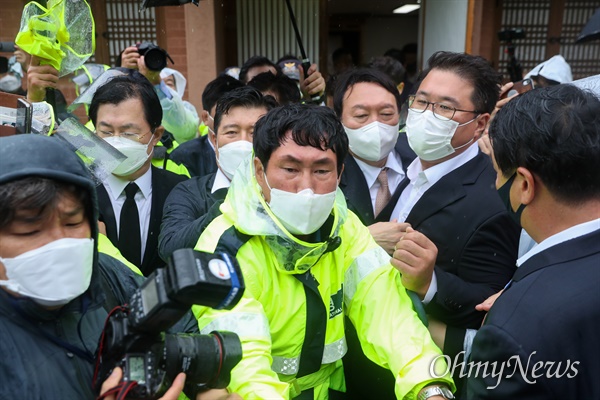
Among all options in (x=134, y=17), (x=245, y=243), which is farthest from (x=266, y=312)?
(x=134, y=17)

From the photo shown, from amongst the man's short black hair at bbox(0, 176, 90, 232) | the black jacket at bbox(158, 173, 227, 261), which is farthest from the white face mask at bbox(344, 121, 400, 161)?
the man's short black hair at bbox(0, 176, 90, 232)

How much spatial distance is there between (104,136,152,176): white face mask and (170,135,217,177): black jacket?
81 cm

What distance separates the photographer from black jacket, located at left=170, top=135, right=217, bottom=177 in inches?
143

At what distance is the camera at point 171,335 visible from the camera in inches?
49.6

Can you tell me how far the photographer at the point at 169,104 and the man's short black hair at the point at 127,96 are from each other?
2.88 feet

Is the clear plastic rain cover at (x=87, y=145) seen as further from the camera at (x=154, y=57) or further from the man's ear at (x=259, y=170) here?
the camera at (x=154, y=57)

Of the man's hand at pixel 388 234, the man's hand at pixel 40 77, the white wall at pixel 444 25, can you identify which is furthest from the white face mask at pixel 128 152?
the white wall at pixel 444 25

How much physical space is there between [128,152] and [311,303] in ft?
4.46

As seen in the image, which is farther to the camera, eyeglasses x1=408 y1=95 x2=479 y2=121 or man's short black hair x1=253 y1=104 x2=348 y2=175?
eyeglasses x1=408 y1=95 x2=479 y2=121

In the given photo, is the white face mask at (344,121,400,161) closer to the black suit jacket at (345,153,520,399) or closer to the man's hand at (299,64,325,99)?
the black suit jacket at (345,153,520,399)

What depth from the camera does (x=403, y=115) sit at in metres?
4.02

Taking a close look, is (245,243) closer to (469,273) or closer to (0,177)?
(0,177)

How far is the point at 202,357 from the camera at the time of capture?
1413 millimetres

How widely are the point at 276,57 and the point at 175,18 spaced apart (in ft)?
4.19
